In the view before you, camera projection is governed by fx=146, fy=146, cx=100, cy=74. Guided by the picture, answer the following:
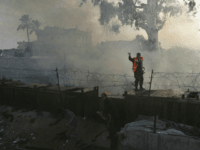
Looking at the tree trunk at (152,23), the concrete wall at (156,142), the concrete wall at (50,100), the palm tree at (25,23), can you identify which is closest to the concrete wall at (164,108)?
the concrete wall at (156,142)

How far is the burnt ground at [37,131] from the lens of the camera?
6441 millimetres

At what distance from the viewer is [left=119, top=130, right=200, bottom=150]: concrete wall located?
475cm

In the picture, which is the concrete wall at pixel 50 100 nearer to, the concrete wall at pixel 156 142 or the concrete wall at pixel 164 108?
the concrete wall at pixel 164 108

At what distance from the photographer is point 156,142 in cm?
507

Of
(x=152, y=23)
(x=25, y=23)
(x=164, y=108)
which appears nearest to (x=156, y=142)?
(x=164, y=108)

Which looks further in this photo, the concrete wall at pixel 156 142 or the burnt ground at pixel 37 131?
the burnt ground at pixel 37 131

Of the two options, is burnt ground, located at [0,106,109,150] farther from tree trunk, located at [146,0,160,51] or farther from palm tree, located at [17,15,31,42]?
palm tree, located at [17,15,31,42]

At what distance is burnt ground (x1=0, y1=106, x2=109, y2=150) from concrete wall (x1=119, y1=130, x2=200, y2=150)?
1326 millimetres

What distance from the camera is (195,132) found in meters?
5.46

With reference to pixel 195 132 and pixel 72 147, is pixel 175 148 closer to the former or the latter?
pixel 195 132

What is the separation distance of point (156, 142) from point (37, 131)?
5.72 m

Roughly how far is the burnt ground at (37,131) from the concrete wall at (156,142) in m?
1.33

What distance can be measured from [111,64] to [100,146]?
1228 inches

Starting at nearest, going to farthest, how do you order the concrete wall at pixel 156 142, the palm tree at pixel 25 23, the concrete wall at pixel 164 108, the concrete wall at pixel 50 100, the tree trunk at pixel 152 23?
1. the concrete wall at pixel 156 142
2. the concrete wall at pixel 164 108
3. the concrete wall at pixel 50 100
4. the tree trunk at pixel 152 23
5. the palm tree at pixel 25 23
